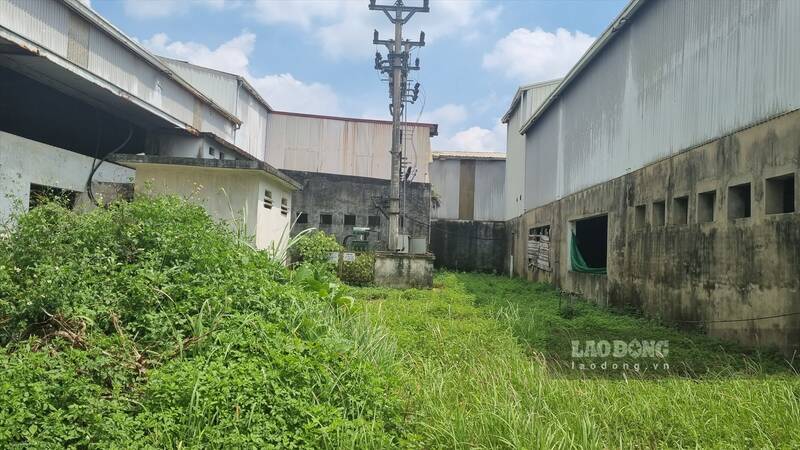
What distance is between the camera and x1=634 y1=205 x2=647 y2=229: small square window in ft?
28.4

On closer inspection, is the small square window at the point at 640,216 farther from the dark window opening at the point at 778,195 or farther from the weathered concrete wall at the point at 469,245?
the weathered concrete wall at the point at 469,245

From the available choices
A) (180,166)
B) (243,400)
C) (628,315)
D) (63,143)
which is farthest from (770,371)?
(63,143)

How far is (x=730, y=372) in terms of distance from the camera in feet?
15.7

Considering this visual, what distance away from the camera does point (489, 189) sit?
24.5m

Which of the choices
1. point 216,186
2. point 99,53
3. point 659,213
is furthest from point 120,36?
point 659,213

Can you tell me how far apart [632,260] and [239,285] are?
6979 millimetres

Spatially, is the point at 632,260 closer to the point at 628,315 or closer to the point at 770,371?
the point at 628,315

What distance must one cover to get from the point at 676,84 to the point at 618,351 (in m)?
4.51

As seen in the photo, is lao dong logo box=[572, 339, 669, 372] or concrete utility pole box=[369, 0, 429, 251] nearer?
lao dong logo box=[572, 339, 669, 372]

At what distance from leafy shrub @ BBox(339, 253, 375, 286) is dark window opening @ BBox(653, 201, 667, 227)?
20.6ft

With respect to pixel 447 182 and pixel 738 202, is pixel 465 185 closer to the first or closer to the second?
pixel 447 182

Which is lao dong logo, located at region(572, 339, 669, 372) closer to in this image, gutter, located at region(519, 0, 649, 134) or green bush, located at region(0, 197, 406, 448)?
green bush, located at region(0, 197, 406, 448)

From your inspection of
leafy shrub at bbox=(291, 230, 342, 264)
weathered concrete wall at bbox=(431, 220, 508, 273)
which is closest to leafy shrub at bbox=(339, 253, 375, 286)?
leafy shrub at bbox=(291, 230, 342, 264)

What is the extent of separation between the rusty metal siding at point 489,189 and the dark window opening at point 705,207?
17.5m
